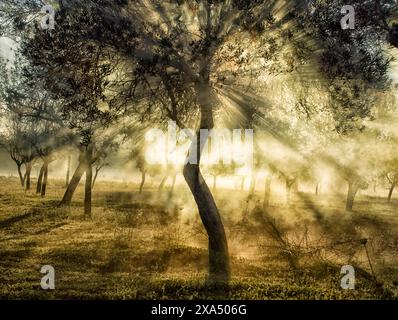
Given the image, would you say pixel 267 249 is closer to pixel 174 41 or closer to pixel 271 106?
pixel 271 106

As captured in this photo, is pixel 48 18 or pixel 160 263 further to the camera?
pixel 160 263

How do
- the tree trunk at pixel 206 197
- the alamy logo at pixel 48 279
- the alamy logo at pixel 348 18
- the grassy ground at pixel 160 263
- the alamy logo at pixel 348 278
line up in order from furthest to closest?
the tree trunk at pixel 206 197 < the alamy logo at pixel 348 18 < the alamy logo at pixel 348 278 < the grassy ground at pixel 160 263 < the alamy logo at pixel 48 279

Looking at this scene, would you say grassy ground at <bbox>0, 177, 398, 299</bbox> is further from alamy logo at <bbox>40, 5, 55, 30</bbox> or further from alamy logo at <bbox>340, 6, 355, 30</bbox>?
alamy logo at <bbox>40, 5, 55, 30</bbox>

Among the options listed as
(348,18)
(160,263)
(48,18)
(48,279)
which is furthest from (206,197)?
(48,18)

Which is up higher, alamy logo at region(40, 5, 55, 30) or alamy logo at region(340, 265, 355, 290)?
alamy logo at region(40, 5, 55, 30)

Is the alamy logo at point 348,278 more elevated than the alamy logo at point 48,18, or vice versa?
the alamy logo at point 48,18

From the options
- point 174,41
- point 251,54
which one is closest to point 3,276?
point 174,41

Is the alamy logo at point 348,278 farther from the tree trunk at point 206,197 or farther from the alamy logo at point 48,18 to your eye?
the alamy logo at point 48,18

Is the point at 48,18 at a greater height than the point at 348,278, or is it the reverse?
the point at 48,18

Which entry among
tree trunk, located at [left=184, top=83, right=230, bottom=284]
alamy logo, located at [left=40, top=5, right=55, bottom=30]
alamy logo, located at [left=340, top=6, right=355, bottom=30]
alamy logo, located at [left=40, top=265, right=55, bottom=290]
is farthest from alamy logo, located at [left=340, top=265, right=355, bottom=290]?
alamy logo, located at [left=40, top=5, right=55, bottom=30]

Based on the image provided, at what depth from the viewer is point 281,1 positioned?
42.2 ft

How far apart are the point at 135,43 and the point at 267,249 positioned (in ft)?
31.0

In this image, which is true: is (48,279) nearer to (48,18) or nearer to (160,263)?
(160,263)

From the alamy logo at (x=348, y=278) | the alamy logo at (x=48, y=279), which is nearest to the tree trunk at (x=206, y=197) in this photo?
the alamy logo at (x=348, y=278)
